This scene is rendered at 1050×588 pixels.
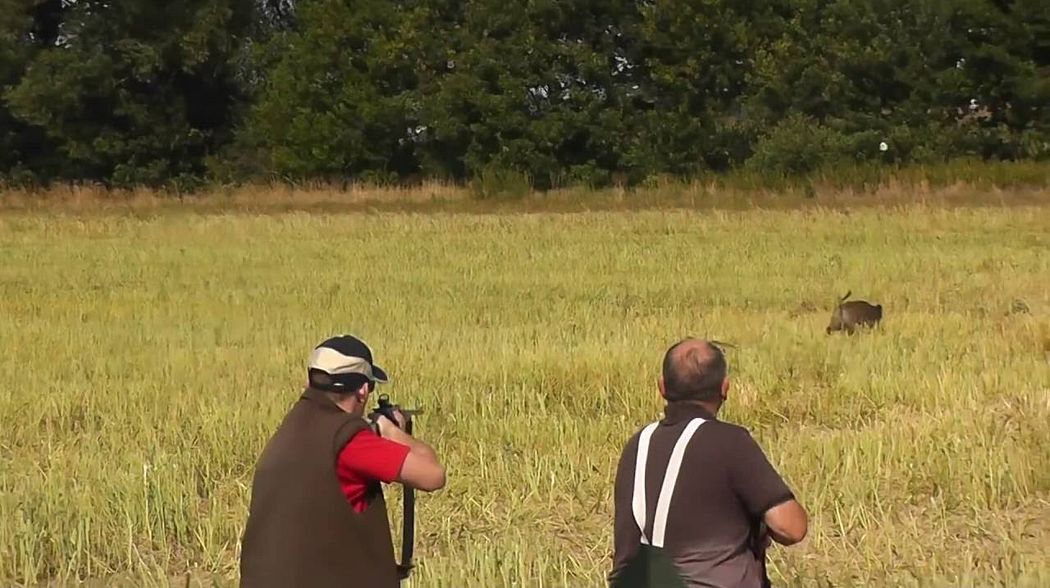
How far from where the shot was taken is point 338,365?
171 inches

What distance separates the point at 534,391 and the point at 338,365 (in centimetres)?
624

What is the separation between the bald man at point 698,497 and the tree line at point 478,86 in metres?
35.1

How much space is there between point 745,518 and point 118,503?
4.08m

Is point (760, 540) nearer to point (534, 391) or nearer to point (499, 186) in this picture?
point (534, 391)

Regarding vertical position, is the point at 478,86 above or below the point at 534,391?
above

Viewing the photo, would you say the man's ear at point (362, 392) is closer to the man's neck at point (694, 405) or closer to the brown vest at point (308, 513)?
the brown vest at point (308, 513)

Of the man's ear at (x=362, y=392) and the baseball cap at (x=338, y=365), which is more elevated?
the baseball cap at (x=338, y=365)

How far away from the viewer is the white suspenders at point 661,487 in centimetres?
427

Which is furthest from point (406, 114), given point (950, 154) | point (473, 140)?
point (950, 154)

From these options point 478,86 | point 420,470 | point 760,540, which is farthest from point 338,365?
point 478,86

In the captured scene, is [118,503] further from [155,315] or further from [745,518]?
[155,315]

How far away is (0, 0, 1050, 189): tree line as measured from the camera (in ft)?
130

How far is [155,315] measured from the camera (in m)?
15.6

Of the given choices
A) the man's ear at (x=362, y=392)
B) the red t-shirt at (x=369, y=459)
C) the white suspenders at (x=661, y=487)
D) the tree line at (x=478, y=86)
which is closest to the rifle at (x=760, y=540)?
the white suspenders at (x=661, y=487)
